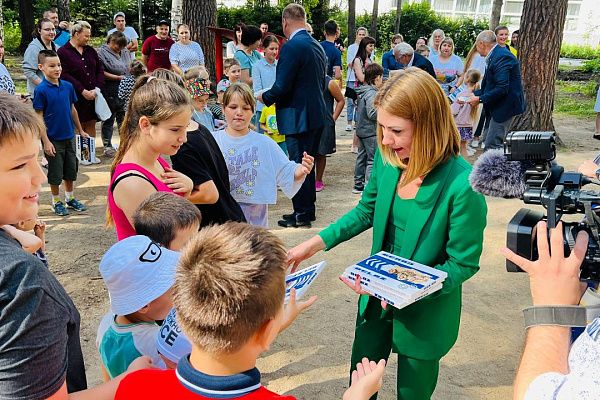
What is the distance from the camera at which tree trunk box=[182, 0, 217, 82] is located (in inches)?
426

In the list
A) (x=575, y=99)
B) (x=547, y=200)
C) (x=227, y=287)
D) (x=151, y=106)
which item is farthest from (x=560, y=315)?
(x=575, y=99)

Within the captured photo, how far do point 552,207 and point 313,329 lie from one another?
290 centimetres

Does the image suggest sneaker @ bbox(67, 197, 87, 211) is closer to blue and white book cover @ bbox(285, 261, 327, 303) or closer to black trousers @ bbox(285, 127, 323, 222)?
black trousers @ bbox(285, 127, 323, 222)

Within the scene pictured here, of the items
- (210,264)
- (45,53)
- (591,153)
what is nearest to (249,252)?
(210,264)

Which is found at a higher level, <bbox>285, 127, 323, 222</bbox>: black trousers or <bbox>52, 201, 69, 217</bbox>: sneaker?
<bbox>285, 127, 323, 222</bbox>: black trousers

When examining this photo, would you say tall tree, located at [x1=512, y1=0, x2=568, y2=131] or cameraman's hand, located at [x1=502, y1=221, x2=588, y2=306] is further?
tall tree, located at [x1=512, y1=0, x2=568, y2=131]

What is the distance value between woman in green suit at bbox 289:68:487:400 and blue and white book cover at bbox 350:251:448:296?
0.08 m

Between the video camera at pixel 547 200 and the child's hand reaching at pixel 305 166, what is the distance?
6.70 ft

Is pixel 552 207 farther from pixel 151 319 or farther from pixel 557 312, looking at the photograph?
pixel 151 319

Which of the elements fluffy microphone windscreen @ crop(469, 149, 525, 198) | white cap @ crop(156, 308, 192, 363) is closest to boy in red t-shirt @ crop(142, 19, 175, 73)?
white cap @ crop(156, 308, 192, 363)

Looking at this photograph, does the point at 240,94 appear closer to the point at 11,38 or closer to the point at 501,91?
the point at 501,91

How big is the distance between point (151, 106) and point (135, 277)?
1066 millimetres

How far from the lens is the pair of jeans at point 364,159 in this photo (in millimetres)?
7031

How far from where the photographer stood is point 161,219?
2.27m
